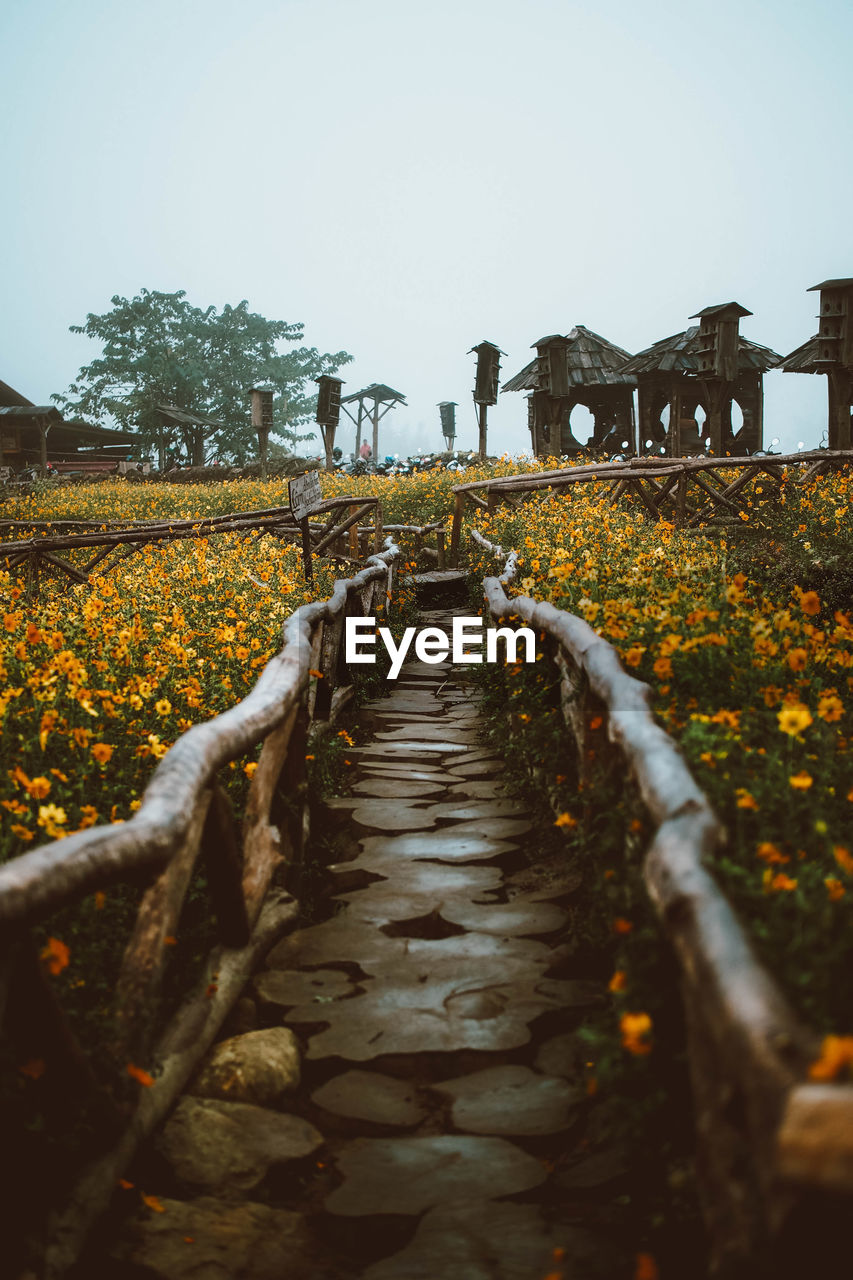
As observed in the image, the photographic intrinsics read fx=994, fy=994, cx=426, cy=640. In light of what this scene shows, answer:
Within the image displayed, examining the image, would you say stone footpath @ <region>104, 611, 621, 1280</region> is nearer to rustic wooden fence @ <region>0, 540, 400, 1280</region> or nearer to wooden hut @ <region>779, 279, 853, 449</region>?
rustic wooden fence @ <region>0, 540, 400, 1280</region>

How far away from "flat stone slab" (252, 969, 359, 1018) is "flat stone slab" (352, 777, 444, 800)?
164 cm

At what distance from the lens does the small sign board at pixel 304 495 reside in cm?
697

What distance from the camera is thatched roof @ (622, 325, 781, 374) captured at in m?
21.5

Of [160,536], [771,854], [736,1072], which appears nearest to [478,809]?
[771,854]

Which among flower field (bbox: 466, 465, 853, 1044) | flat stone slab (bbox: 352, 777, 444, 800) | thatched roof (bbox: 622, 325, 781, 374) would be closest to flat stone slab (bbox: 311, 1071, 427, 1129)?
flower field (bbox: 466, 465, 853, 1044)

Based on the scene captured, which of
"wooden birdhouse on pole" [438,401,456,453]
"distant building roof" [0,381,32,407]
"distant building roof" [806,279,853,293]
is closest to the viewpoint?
"distant building roof" [806,279,853,293]

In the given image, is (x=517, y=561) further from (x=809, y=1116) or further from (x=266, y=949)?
(x=809, y=1116)

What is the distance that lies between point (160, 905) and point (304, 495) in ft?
16.3

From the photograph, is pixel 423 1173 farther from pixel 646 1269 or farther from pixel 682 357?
pixel 682 357

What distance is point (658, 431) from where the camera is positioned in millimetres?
25000

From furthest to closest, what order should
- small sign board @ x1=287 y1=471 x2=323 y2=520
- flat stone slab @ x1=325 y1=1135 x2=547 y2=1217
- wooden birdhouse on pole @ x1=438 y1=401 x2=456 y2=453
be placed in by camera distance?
1. wooden birdhouse on pole @ x1=438 y1=401 x2=456 y2=453
2. small sign board @ x1=287 y1=471 x2=323 y2=520
3. flat stone slab @ x1=325 y1=1135 x2=547 y2=1217

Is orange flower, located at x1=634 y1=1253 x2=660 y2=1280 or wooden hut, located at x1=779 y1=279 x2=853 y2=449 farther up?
wooden hut, located at x1=779 y1=279 x2=853 y2=449

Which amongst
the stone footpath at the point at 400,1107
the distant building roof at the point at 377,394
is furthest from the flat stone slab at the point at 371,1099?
the distant building roof at the point at 377,394

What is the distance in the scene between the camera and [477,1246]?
7.10ft
